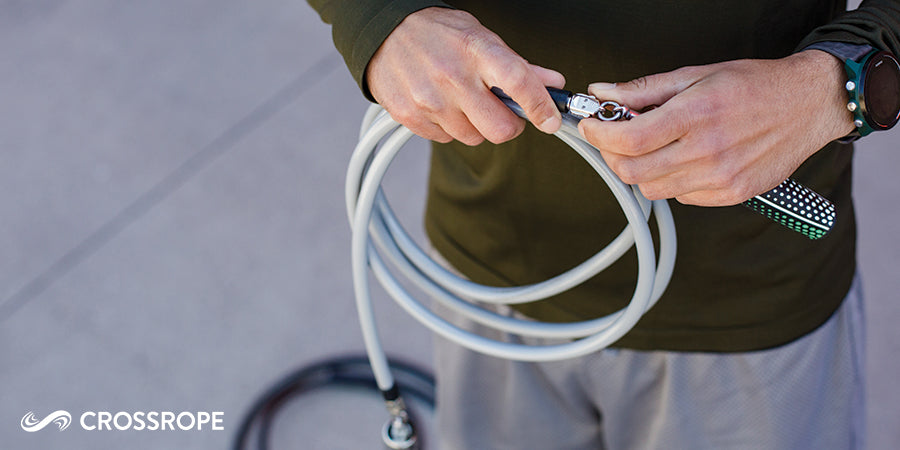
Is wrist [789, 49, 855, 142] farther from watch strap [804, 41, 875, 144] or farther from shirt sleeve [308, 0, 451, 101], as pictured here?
shirt sleeve [308, 0, 451, 101]

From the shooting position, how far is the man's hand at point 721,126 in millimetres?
619

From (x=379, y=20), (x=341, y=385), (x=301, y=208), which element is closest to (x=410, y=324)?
(x=341, y=385)

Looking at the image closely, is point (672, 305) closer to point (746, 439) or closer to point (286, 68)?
point (746, 439)

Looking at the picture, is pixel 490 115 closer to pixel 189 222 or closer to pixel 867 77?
pixel 867 77

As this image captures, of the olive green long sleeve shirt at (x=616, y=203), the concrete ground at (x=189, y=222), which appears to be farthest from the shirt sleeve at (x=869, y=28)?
the concrete ground at (x=189, y=222)

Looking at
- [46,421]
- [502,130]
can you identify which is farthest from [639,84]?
[46,421]

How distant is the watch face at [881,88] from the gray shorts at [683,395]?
0.32 m

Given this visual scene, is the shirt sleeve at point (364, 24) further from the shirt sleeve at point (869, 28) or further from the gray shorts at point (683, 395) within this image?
the gray shorts at point (683, 395)

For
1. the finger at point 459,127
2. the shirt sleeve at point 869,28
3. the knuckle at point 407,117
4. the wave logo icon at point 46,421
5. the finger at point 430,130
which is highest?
the shirt sleeve at point 869,28

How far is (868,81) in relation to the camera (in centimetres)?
66

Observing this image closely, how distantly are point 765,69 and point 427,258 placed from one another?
48 centimetres

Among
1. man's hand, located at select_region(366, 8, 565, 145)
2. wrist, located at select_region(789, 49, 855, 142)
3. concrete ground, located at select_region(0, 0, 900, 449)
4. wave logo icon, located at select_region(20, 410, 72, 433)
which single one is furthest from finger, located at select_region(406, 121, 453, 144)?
wave logo icon, located at select_region(20, 410, 72, 433)

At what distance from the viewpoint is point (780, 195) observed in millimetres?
684

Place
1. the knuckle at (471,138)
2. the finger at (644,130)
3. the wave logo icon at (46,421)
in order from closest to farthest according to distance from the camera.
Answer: the finger at (644,130), the knuckle at (471,138), the wave logo icon at (46,421)
